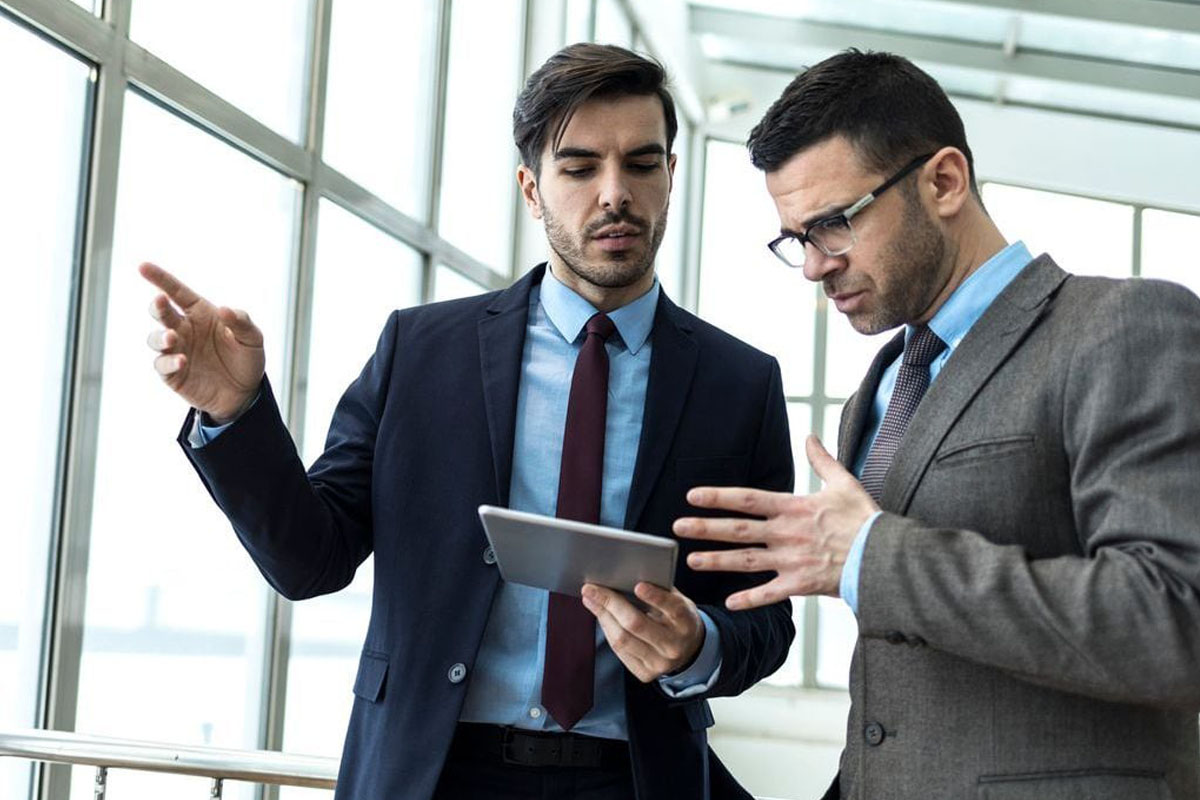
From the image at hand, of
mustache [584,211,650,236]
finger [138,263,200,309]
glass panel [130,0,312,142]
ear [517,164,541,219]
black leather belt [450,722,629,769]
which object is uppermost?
glass panel [130,0,312,142]

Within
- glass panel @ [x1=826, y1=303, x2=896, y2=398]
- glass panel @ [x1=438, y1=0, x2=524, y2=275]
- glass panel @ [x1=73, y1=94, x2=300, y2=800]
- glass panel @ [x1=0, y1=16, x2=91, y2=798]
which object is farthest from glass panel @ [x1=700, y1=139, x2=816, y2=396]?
glass panel @ [x1=0, y1=16, x2=91, y2=798]

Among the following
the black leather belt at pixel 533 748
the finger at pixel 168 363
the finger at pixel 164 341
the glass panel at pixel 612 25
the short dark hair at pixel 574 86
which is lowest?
the black leather belt at pixel 533 748

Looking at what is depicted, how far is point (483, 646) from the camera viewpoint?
1.94 m

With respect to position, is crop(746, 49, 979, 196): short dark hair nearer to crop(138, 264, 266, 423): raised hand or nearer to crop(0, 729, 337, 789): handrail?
crop(138, 264, 266, 423): raised hand

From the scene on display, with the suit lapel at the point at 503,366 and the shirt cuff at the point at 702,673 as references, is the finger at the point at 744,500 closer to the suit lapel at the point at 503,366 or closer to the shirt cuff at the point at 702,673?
the shirt cuff at the point at 702,673

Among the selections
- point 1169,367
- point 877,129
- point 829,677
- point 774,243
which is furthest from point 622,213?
point 829,677

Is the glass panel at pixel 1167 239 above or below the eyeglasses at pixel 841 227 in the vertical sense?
above

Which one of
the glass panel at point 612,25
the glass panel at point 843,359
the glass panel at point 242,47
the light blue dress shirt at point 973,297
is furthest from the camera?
the glass panel at point 843,359

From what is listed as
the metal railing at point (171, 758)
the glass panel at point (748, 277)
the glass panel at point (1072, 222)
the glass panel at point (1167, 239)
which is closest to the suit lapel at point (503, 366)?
the metal railing at point (171, 758)

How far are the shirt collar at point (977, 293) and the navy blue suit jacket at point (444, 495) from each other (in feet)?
1.60

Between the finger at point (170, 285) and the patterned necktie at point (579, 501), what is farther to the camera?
the patterned necktie at point (579, 501)

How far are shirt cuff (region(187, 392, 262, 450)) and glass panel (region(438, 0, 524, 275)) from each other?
13.7 feet

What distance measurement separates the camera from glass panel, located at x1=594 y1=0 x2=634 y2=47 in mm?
8617

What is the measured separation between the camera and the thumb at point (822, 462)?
1.50 m
